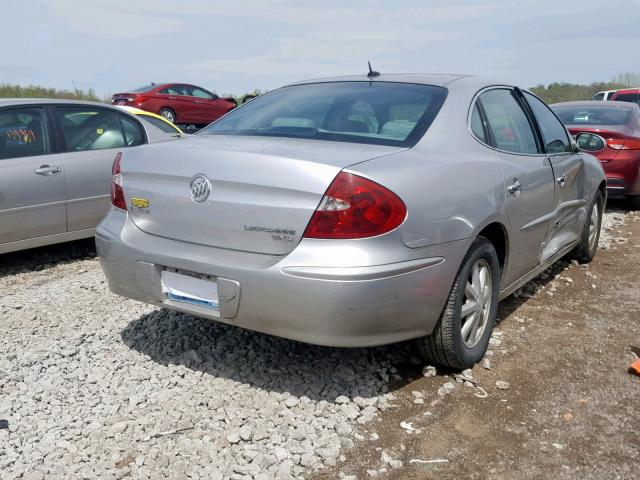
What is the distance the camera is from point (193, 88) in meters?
19.0

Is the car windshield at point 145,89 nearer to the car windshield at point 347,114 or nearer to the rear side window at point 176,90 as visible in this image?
the rear side window at point 176,90

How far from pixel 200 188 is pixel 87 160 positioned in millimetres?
3230

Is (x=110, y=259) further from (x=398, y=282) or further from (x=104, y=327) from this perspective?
(x=398, y=282)

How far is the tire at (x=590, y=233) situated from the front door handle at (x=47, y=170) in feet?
14.6

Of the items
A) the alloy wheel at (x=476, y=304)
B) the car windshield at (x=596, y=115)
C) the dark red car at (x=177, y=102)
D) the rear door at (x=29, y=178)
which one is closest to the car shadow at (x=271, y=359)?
the alloy wheel at (x=476, y=304)

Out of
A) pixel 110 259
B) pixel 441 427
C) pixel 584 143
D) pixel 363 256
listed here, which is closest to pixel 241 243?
pixel 363 256

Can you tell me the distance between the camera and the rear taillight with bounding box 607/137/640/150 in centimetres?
805

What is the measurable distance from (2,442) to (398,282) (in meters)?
1.82

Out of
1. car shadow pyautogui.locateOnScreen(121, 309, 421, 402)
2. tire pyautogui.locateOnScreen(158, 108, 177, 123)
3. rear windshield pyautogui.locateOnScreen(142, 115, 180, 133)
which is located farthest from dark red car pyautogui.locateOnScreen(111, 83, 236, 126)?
car shadow pyautogui.locateOnScreen(121, 309, 421, 402)

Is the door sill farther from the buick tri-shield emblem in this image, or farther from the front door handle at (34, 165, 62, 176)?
the front door handle at (34, 165, 62, 176)

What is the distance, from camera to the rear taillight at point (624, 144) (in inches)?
317

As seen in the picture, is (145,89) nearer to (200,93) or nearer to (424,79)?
(200,93)

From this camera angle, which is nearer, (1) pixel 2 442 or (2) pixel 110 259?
(1) pixel 2 442

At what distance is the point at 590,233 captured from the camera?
568cm
